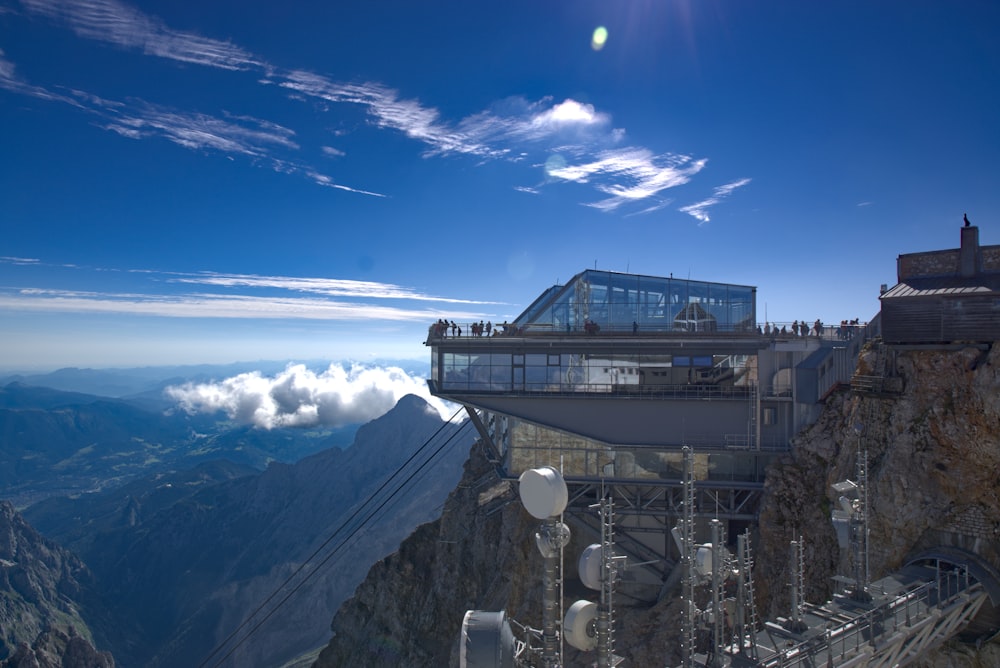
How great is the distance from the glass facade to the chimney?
10364 millimetres

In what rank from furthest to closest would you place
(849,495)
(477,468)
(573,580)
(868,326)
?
1. (477,468)
2. (573,580)
3. (868,326)
4. (849,495)

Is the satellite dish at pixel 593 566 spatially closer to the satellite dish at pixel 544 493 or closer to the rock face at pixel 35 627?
the satellite dish at pixel 544 493

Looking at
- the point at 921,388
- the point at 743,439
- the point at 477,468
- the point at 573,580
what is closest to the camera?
the point at 921,388

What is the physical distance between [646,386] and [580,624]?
23.0 metres

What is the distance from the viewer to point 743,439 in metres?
33.3

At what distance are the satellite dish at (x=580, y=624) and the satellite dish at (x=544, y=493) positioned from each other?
220cm

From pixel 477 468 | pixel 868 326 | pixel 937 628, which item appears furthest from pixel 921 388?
pixel 477 468

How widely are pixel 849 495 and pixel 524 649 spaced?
1344cm

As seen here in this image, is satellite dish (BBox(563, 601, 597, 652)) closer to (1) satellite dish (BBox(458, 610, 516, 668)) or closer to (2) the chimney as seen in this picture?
(1) satellite dish (BBox(458, 610, 516, 668))

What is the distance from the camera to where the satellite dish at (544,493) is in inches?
438

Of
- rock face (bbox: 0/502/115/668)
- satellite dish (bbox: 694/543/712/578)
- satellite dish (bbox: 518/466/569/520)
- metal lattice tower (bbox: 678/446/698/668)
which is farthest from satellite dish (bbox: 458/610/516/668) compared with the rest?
rock face (bbox: 0/502/115/668)

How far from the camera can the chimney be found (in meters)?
25.5

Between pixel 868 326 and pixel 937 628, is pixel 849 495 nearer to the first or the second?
pixel 937 628

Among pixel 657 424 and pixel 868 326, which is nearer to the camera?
pixel 868 326
